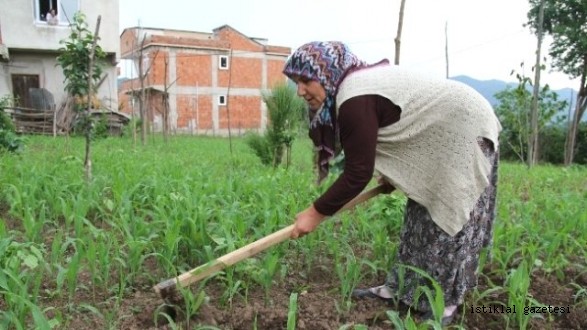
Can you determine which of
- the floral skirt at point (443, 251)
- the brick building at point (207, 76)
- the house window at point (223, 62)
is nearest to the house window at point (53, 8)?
the brick building at point (207, 76)

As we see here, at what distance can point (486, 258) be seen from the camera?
2.40m

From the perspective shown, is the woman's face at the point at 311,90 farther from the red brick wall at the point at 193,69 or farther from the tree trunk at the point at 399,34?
the red brick wall at the point at 193,69

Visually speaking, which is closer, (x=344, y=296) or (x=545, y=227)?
(x=344, y=296)

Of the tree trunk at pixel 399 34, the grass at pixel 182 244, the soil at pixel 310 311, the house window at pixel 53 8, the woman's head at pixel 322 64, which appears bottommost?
the soil at pixel 310 311

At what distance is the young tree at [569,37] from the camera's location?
534 inches

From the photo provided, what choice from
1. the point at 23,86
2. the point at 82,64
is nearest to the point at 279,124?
the point at 82,64

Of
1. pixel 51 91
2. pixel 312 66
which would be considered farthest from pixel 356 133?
pixel 51 91

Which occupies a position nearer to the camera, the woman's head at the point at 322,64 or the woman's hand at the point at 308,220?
the woman's head at the point at 322,64

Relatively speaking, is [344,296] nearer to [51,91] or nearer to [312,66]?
[312,66]

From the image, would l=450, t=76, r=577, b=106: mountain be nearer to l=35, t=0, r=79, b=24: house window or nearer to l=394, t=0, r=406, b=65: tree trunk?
l=394, t=0, r=406, b=65: tree trunk

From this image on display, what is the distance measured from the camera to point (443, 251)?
2.08 meters

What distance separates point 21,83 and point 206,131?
10.4 meters

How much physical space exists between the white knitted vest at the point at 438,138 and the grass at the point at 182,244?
39cm

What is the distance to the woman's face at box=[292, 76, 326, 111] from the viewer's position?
190 cm
